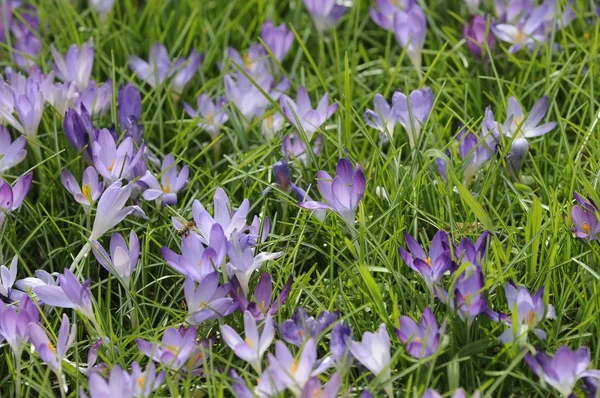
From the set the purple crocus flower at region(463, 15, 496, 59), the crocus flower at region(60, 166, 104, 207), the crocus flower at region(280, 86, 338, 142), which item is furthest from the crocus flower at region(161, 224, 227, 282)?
the purple crocus flower at region(463, 15, 496, 59)

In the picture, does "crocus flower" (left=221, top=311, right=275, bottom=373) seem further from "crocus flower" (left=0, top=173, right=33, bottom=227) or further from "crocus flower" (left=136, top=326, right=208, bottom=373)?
"crocus flower" (left=0, top=173, right=33, bottom=227)

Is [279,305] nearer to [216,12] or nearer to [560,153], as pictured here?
[560,153]

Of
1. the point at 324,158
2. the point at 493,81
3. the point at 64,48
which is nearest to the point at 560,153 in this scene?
the point at 493,81

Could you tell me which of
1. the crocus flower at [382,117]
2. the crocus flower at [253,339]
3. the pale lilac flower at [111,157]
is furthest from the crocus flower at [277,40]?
the crocus flower at [253,339]

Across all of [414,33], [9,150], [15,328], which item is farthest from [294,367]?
[414,33]

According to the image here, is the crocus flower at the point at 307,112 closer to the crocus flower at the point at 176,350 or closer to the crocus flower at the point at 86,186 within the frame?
the crocus flower at the point at 86,186

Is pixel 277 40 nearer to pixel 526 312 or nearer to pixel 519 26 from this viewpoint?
pixel 519 26

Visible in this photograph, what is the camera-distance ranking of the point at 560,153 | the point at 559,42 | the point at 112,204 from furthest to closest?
the point at 559,42 < the point at 560,153 < the point at 112,204
